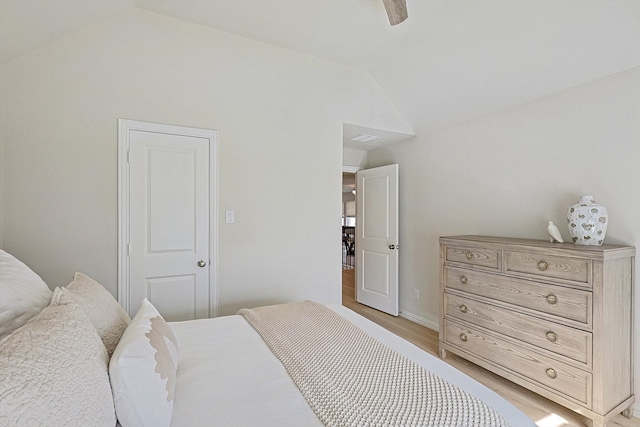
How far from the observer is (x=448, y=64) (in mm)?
2758

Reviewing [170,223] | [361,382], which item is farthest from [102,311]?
[170,223]

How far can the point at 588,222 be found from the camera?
6.87 feet

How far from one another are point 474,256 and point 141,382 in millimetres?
2443

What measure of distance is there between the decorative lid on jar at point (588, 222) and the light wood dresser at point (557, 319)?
0.11m

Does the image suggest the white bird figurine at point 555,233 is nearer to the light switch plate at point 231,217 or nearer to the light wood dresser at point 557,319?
the light wood dresser at point 557,319

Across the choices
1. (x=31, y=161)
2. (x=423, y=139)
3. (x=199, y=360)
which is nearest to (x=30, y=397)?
(x=199, y=360)

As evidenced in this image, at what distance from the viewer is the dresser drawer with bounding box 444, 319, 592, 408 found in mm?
1938

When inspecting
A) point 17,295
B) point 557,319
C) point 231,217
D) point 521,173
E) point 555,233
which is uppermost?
point 521,173

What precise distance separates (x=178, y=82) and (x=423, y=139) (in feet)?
8.76

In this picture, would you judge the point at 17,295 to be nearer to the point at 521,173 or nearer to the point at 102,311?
the point at 102,311

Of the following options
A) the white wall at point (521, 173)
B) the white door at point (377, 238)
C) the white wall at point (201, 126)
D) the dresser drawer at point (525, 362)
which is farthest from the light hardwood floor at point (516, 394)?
the white wall at point (201, 126)

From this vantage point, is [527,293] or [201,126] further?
[201,126]

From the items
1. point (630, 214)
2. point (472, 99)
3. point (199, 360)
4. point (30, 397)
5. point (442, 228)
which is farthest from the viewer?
point (442, 228)

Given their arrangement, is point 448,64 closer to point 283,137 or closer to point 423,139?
point 423,139
